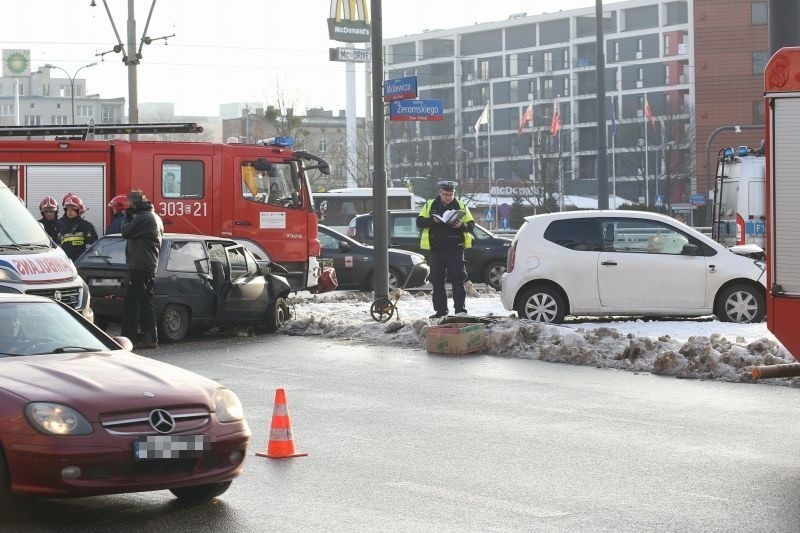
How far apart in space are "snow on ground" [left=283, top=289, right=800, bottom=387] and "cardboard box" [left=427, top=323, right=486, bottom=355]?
4.8 inches

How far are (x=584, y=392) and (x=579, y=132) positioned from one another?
109 m

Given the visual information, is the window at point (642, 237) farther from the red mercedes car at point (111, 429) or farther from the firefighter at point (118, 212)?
the red mercedes car at point (111, 429)

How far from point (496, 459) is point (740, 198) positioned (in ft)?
55.4

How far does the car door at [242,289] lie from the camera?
18344mm

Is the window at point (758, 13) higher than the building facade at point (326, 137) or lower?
higher

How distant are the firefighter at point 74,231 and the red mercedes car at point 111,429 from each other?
11.5m

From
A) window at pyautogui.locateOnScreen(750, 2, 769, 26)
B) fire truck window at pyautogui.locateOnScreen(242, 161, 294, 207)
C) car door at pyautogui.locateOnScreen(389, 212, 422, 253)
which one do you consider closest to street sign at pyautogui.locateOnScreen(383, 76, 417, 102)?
fire truck window at pyautogui.locateOnScreen(242, 161, 294, 207)

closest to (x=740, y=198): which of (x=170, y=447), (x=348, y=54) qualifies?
(x=170, y=447)

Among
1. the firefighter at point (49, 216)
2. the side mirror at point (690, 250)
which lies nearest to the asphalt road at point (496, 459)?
the side mirror at point (690, 250)

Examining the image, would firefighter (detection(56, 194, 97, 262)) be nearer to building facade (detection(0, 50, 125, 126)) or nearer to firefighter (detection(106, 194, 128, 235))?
firefighter (detection(106, 194, 128, 235))

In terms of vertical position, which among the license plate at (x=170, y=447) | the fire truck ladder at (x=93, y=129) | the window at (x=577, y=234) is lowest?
the license plate at (x=170, y=447)

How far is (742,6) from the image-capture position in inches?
3526

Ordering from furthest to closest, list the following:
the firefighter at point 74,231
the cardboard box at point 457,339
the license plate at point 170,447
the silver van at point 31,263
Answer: the firefighter at point 74,231
the cardboard box at point 457,339
the silver van at point 31,263
the license plate at point 170,447

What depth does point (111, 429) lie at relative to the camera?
6965 millimetres
